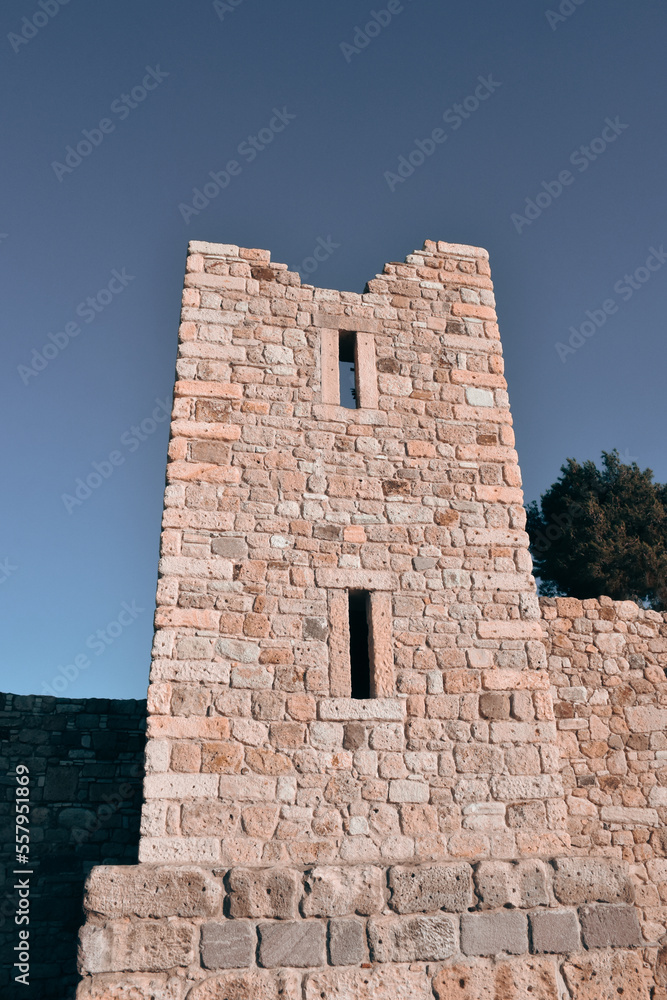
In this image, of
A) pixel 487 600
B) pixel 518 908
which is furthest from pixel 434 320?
pixel 518 908

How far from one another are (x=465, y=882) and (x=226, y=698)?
1.95 metres

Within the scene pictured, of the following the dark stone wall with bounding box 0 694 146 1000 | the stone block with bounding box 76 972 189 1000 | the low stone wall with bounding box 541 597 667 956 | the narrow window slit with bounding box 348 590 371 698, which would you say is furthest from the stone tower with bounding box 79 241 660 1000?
the dark stone wall with bounding box 0 694 146 1000

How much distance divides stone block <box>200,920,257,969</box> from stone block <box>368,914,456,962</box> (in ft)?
2.39

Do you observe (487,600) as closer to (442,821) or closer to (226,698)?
(442,821)

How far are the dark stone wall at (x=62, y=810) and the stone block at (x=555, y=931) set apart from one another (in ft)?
12.7

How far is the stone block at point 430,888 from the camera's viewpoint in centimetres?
452

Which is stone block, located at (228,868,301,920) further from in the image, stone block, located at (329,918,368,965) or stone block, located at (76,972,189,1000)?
stone block, located at (76,972,189,1000)

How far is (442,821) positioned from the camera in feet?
16.2

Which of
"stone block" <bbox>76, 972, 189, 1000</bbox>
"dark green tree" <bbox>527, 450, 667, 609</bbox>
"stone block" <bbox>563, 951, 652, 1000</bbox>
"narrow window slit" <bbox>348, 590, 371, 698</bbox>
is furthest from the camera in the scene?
"dark green tree" <bbox>527, 450, 667, 609</bbox>

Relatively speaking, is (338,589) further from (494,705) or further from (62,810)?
(62,810)

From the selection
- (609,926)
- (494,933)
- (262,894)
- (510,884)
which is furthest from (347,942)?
(609,926)

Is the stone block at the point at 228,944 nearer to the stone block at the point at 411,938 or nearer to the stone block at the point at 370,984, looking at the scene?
the stone block at the point at 370,984

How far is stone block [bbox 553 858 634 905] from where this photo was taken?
4.71 m

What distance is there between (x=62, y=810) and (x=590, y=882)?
4915 millimetres
